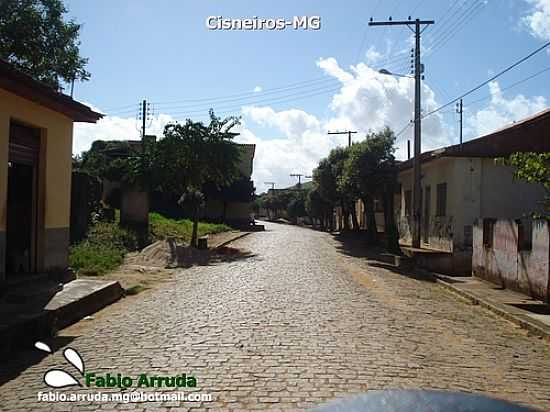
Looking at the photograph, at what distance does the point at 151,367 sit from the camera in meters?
6.75

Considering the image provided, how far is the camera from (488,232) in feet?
57.5

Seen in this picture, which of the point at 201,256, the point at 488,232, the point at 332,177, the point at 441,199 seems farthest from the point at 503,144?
the point at 332,177

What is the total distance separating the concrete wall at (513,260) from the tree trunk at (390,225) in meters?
7.02

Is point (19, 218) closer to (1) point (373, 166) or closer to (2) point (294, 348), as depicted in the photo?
(2) point (294, 348)

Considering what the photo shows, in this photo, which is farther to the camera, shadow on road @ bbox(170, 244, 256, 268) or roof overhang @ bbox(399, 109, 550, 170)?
roof overhang @ bbox(399, 109, 550, 170)

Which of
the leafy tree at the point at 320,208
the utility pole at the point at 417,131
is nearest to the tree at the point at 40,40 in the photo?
the utility pole at the point at 417,131

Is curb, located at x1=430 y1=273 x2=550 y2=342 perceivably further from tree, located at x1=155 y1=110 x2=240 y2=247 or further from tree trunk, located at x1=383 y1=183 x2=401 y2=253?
tree, located at x1=155 y1=110 x2=240 y2=247

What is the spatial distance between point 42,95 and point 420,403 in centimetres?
1011

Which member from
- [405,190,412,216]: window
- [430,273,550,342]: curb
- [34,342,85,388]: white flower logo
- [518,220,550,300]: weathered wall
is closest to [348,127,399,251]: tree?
[405,190,412,216]: window

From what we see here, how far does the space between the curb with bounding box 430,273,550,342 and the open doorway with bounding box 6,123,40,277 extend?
9.73 meters

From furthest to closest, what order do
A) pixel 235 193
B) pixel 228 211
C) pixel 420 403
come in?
pixel 228 211 → pixel 235 193 → pixel 420 403

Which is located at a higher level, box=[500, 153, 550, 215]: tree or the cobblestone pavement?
box=[500, 153, 550, 215]: tree

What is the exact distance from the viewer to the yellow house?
1177 centimetres

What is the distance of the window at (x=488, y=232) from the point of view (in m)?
17.2
